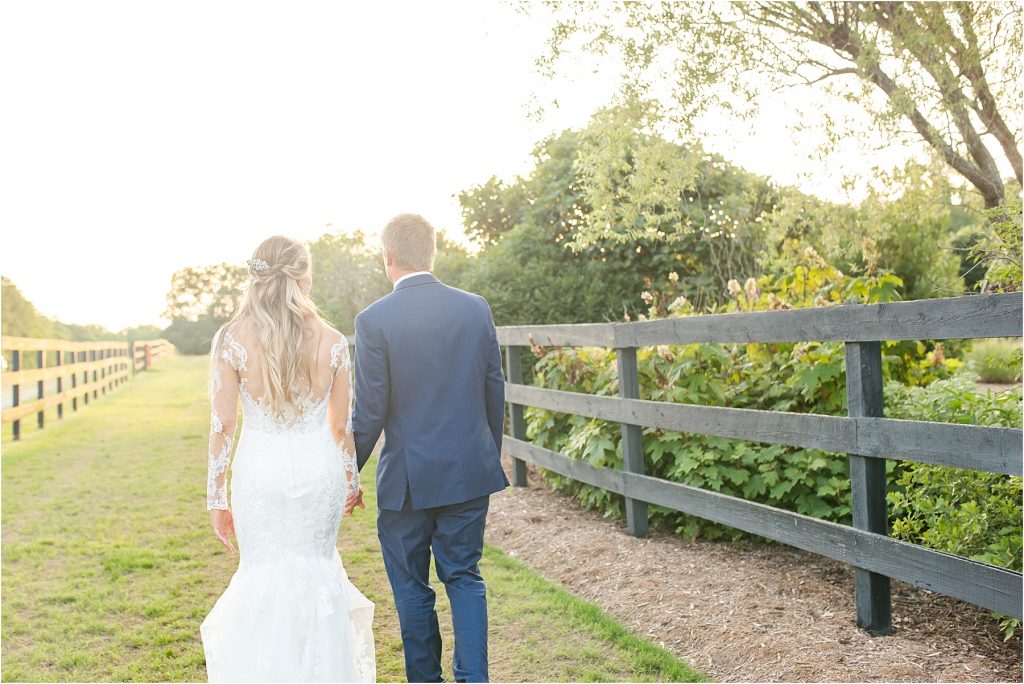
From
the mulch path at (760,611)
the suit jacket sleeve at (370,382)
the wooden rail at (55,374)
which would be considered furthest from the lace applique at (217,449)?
the wooden rail at (55,374)

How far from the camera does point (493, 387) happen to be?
3.51 meters

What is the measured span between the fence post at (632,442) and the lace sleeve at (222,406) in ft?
9.77

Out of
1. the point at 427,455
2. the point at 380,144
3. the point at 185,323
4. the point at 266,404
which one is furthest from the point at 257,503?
the point at 185,323

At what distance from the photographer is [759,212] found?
11.9 metres

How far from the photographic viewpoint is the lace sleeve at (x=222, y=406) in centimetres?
310

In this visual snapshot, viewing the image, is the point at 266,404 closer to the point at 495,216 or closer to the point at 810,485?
the point at 810,485

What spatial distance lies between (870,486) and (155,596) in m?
3.69

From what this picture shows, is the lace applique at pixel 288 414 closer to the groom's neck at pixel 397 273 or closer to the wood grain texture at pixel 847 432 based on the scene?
the groom's neck at pixel 397 273

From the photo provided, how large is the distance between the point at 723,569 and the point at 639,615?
0.78m

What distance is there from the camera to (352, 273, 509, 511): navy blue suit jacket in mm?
3289

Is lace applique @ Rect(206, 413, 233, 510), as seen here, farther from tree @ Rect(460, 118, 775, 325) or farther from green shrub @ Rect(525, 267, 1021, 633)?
tree @ Rect(460, 118, 775, 325)

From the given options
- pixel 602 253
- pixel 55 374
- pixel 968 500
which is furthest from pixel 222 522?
pixel 55 374

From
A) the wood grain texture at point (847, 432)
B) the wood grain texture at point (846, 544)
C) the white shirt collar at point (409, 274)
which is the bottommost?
the wood grain texture at point (846, 544)

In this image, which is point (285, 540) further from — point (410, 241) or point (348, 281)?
point (348, 281)
